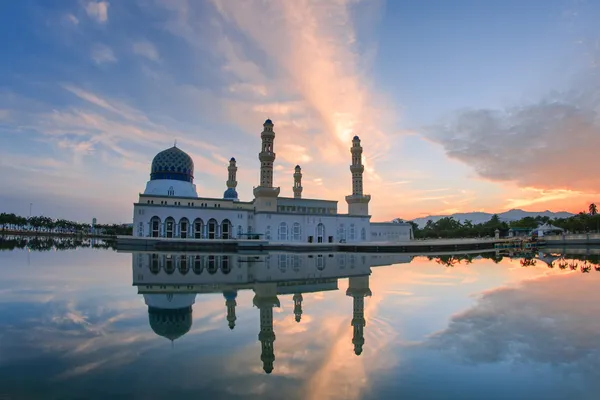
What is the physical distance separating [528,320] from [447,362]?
150 inches

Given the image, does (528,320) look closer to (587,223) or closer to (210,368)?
(210,368)

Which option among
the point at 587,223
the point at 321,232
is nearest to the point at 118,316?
the point at 321,232

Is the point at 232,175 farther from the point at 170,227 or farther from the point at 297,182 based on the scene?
the point at 170,227

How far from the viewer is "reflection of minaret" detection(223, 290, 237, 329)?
7.74m

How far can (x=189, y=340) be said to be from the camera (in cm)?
634

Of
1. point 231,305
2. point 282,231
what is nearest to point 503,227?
point 282,231

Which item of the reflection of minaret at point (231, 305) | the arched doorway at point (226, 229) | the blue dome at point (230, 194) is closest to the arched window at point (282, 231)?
the arched doorway at point (226, 229)

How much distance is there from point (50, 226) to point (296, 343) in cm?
11551

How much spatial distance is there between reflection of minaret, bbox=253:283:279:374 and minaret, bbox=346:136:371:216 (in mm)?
40247

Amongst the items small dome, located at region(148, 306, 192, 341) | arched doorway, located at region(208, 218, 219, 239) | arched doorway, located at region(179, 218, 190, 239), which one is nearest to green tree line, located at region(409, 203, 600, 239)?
arched doorway, located at region(208, 218, 219, 239)

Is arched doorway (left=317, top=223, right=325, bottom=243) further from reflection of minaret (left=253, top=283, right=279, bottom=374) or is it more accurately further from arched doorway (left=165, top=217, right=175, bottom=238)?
reflection of minaret (left=253, top=283, right=279, bottom=374)

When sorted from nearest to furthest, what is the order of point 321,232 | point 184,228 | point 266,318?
1. point 266,318
2. point 184,228
3. point 321,232

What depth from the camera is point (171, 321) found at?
767cm

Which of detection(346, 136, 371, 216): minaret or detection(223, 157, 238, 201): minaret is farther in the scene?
detection(223, 157, 238, 201): minaret
